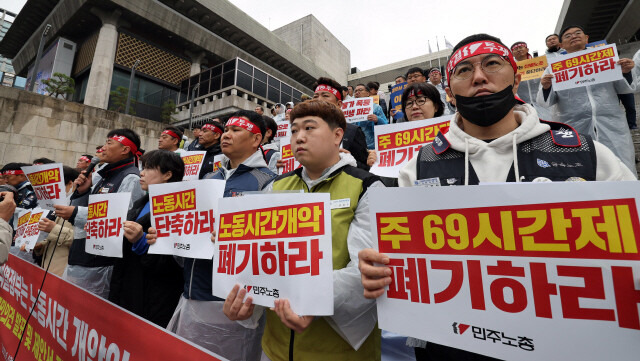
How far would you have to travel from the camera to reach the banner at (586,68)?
3811 mm

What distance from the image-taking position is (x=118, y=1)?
795 inches

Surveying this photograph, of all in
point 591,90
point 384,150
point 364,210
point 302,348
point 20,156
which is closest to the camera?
→ point 302,348

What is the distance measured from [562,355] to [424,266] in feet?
1.52

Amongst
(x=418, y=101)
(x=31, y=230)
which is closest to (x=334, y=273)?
(x=418, y=101)

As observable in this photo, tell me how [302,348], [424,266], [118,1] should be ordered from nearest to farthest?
1. [424,266]
2. [302,348]
3. [118,1]

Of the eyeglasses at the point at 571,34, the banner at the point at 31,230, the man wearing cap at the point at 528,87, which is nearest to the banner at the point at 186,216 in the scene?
the banner at the point at 31,230

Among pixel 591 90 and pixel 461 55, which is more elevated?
pixel 591 90

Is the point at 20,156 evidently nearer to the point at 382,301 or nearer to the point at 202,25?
the point at 382,301

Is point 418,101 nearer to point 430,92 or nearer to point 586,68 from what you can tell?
point 430,92

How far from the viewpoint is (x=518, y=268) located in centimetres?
103

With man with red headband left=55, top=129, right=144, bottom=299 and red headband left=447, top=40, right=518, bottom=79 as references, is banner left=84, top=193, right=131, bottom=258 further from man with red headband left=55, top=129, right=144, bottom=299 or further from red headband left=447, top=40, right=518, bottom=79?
red headband left=447, top=40, right=518, bottom=79

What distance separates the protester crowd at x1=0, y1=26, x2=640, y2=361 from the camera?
138 cm

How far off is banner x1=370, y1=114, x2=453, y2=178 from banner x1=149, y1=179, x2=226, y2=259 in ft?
6.44

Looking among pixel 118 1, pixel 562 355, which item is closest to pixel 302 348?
pixel 562 355
